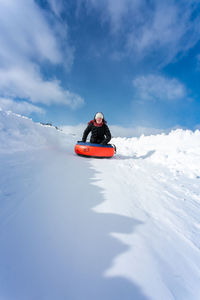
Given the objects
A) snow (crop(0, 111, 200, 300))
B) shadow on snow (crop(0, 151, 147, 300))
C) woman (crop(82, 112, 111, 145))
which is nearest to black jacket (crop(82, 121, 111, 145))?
woman (crop(82, 112, 111, 145))

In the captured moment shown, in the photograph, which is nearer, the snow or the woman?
the snow

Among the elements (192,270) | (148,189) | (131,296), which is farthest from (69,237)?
(148,189)

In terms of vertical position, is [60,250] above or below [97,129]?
below

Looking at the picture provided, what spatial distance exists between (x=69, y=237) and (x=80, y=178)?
1596 mm

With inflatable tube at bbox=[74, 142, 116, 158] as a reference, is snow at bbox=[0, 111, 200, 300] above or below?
below

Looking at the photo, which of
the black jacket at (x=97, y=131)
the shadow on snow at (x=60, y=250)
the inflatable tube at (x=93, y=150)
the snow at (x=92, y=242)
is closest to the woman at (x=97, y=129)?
the black jacket at (x=97, y=131)

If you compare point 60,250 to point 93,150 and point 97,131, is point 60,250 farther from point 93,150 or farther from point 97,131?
point 97,131

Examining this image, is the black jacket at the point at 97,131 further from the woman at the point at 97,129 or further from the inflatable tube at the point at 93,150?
the inflatable tube at the point at 93,150

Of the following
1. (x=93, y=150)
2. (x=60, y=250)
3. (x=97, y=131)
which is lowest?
(x=60, y=250)

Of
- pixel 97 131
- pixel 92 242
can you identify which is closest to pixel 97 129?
pixel 97 131

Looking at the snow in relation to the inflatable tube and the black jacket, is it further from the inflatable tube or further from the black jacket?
the black jacket

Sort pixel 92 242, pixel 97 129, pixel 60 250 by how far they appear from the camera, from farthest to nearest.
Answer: pixel 97 129, pixel 92 242, pixel 60 250

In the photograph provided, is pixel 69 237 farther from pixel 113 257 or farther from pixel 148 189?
pixel 148 189

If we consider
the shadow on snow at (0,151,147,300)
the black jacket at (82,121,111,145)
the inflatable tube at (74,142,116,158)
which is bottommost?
the shadow on snow at (0,151,147,300)
